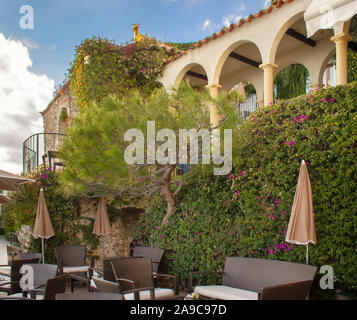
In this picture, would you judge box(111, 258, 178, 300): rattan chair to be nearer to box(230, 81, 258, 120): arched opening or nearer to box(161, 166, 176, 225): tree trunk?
box(161, 166, 176, 225): tree trunk

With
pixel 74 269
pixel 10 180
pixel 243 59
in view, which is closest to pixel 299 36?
pixel 243 59

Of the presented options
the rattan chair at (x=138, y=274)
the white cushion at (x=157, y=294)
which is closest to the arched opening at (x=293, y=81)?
the rattan chair at (x=138, y=274)

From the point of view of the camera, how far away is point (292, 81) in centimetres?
1175

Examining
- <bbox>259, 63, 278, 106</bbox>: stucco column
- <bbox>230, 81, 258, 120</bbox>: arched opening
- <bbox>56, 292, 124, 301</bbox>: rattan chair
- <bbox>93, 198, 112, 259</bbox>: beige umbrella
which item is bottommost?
<bbox>56, 292, 124, 301</bbox>: rattan chair

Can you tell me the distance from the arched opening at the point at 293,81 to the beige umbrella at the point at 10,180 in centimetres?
854

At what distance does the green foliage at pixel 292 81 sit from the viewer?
11.5m

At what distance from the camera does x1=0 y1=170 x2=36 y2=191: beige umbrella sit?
21.5 feet

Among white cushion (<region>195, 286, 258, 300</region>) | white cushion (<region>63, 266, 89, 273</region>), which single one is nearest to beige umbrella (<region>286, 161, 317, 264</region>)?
white cushion (<region>195, 286, 258, 300</region>)

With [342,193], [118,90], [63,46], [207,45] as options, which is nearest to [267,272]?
[342,193]

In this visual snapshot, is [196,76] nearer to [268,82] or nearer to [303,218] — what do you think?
[268,82]

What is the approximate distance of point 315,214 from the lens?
17.6ft

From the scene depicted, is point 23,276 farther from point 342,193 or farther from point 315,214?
point 342,193

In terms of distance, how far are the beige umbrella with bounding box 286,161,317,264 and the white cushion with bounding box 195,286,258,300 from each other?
0.96 meters

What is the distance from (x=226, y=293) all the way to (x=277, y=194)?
181cm
